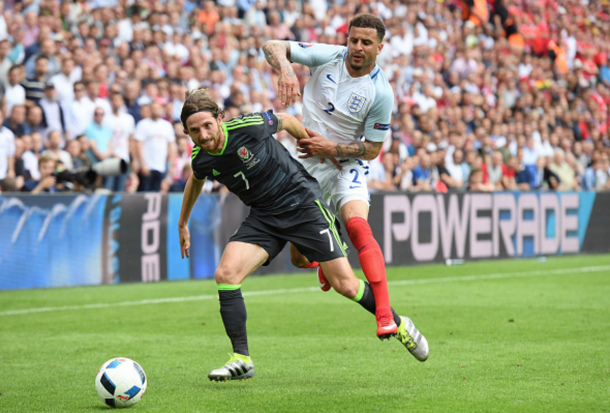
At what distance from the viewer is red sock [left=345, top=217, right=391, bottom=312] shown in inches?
237

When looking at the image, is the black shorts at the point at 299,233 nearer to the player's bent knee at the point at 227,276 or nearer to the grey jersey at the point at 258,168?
the grey jersey at the point at 258,168

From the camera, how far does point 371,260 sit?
6.16 m

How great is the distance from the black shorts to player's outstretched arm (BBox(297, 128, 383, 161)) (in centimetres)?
47

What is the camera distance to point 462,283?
12656mm

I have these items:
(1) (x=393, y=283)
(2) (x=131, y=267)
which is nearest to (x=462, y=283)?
(1) (x=393, y=283)

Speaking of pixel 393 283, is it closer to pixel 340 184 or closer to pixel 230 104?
pixel 230 104

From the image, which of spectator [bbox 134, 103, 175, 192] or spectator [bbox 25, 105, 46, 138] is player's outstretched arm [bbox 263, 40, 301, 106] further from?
spectator [bbox 134, 103, 175, 192]

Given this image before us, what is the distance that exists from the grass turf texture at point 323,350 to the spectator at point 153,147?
6.73 feet

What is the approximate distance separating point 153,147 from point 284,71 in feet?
26.0

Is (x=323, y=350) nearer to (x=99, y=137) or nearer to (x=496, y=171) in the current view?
(x=99, y=137)

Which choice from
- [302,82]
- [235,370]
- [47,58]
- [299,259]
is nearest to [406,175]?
[302,82]

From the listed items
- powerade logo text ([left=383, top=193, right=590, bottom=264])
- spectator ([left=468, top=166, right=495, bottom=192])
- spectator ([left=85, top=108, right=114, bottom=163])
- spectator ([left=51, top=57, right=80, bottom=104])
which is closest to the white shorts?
spectator ([left=85, top=108, right=114, bottom=163])

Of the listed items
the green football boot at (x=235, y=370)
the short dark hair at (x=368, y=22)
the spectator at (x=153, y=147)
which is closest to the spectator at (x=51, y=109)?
the spectator at (x=153, y=147)

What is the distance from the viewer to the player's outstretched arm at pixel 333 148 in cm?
626
